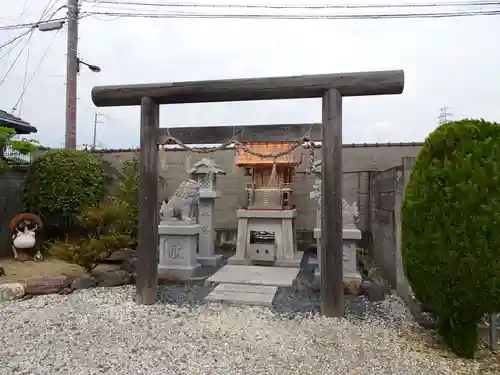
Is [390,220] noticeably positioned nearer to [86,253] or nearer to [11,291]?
[86,253]

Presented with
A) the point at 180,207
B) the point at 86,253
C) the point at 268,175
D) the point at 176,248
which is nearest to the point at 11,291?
the point at 86,253

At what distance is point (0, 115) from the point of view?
848 cm

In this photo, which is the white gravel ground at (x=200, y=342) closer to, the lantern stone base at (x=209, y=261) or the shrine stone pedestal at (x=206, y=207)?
the lantern stone base at (x=209, y=261)

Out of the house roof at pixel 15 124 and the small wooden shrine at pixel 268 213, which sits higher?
the house roof at pixel 15 124

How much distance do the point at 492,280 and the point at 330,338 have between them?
1.36 meters

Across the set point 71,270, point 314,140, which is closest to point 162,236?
point 71,270

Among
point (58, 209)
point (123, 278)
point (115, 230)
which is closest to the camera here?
point (123, 278)

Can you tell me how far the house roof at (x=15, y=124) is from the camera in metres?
8.18

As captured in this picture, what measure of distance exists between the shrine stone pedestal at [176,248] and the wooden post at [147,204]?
128cm

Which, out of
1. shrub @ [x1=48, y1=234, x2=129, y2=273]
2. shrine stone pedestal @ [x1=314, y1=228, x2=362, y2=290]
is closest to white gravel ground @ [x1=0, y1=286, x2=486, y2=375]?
shrine stone pedestal @ [x1=314, y1=228, x2=362, y2=290]

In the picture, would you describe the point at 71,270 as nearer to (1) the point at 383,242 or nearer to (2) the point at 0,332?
(2) the point at 0,332

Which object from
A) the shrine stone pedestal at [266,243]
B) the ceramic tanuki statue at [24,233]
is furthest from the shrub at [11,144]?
the shrine stone pedestal at [266,243]

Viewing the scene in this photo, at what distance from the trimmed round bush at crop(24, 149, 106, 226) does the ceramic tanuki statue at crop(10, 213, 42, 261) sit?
0.31m

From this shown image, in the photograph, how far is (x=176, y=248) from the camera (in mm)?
5668
